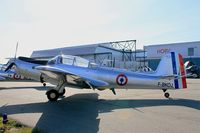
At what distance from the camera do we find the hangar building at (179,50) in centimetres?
4481

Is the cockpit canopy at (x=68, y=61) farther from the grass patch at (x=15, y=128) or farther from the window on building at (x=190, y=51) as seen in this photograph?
the window on building at (x=190, y=51)

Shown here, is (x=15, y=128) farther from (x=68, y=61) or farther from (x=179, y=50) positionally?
(x=179, y=50)

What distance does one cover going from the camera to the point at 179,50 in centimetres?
4678

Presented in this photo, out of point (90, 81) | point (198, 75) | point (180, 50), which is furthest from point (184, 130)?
point (180, 50)

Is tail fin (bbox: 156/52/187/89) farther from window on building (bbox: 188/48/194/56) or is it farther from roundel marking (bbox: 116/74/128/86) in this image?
window on building (bbox: 188/48/194/56)

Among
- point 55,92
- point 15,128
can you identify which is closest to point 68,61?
point 55,92

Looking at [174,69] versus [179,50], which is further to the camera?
[179,50]

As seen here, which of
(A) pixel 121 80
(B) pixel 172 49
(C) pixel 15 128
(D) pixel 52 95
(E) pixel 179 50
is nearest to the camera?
(C) pixel 15 128

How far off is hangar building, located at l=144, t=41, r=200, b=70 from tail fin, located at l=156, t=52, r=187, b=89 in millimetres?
33156

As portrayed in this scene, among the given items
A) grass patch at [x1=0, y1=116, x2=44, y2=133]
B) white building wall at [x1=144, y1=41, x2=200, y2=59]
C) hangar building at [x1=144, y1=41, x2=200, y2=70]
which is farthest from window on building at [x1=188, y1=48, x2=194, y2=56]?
grass patch at [x1=0, y1=116, x2=44, y2=133]

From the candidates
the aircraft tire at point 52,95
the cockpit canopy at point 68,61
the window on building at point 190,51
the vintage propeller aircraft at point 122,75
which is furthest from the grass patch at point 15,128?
the window on building at point 190,51

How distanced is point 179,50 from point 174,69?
1533 inches

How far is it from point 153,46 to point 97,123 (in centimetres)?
4646

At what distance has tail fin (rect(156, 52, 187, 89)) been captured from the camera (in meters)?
10.2
